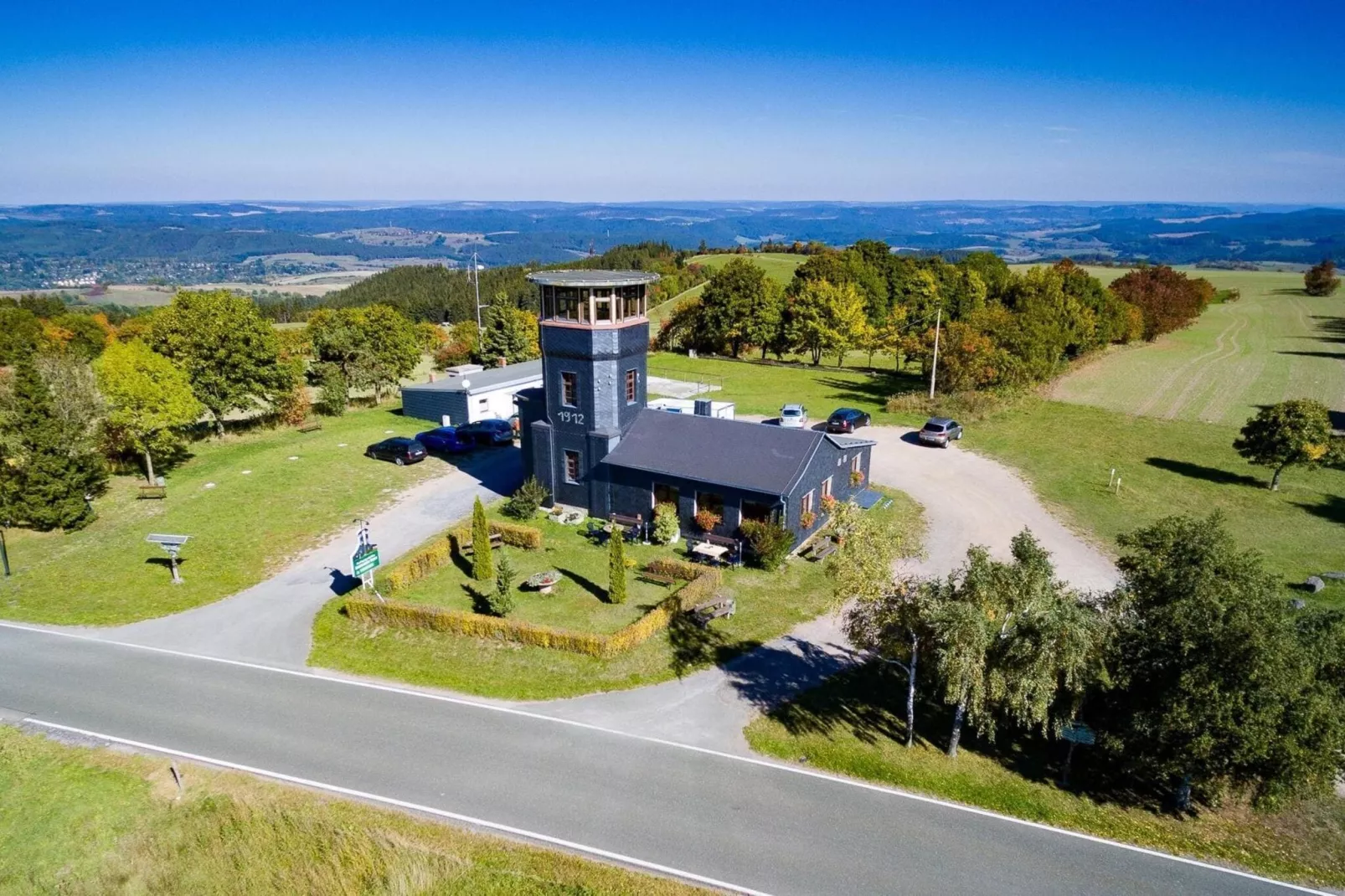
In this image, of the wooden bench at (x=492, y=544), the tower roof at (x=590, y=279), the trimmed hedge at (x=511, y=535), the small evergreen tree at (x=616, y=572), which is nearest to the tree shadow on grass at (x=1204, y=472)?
the tower roof at (x=590, y=279)

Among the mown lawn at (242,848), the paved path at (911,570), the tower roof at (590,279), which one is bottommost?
the mown lawn at (242,848)

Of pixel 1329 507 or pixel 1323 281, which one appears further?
pixel 1323 281

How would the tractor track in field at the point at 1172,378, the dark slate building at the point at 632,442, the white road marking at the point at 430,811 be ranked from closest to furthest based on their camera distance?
the white road marking at the point at 430,811 < the dark slate building at the point at 632,442 < the tractor track in field at the point at 1172,378

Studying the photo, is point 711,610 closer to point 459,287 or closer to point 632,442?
point 632,442

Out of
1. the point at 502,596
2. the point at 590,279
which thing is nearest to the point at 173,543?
the point at 502,596

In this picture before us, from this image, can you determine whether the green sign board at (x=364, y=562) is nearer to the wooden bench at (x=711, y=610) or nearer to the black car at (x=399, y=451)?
the wooden bench at (x=711, y=610)

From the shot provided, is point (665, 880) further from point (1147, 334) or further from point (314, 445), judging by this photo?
point (1147, 334)

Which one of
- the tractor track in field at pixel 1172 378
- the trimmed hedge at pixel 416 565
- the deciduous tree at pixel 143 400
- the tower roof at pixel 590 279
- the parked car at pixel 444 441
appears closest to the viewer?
the trimmed hedge at pixel 416 565
